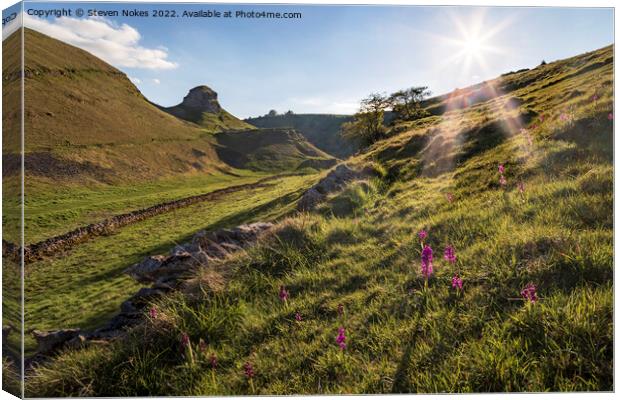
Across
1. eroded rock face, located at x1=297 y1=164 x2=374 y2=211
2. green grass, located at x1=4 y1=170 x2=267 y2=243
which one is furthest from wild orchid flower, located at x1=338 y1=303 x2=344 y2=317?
green grass, located at x1=4 y1=170 x2=267 y2=243

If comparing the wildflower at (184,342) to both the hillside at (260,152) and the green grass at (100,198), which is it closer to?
the hillside at (260,152)

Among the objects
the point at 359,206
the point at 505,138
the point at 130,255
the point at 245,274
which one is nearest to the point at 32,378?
the point at 245,274

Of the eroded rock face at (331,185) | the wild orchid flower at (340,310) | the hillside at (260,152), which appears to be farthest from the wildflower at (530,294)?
the hillside at (260,152)

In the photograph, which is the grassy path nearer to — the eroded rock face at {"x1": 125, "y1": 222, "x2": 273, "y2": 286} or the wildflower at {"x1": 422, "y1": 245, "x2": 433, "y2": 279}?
the eroded rock face at {"x1": 125, "y1": 222, "x2": 273, "y2": 286}

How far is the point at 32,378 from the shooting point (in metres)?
4.68

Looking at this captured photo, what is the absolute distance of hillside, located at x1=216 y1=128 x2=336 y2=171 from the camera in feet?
73.8

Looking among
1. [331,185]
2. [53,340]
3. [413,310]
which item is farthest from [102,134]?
[413,310]

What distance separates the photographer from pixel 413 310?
434 centimetres

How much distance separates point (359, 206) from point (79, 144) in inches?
1142

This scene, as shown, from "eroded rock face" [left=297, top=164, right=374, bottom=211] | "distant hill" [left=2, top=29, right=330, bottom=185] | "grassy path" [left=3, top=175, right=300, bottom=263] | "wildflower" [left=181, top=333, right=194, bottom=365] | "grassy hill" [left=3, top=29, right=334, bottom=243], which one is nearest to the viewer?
"wildflower" [left=181, top=333, right=194, bottom=365]

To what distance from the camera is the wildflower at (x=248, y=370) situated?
390 centimetres

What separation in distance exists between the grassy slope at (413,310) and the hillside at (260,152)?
1428cm

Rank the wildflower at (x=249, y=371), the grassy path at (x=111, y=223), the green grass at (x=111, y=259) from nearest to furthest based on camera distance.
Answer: the wildflower at (x=249, y=371) < the green grass at (x=111, y=259) < the grassy path at (x=111, y=223)

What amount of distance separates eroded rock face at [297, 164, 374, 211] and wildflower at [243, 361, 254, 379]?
8.75 meters
